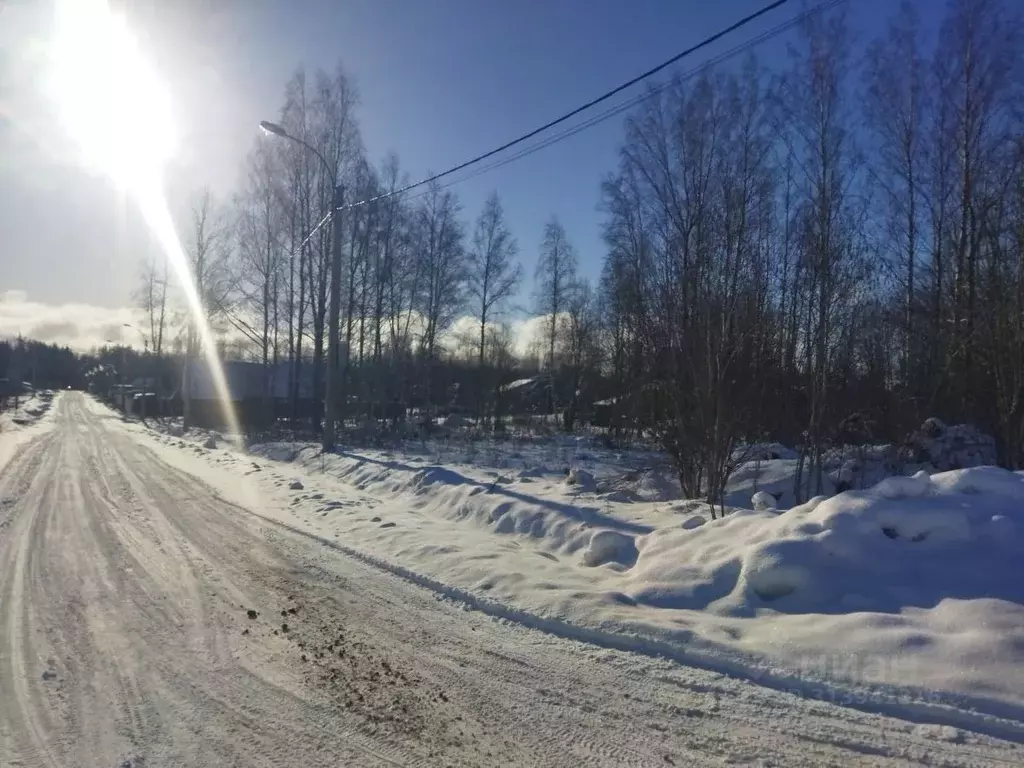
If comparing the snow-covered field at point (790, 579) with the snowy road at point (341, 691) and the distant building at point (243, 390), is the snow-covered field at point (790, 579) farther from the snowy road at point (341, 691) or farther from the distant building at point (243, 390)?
the distant building at point (243, 390)

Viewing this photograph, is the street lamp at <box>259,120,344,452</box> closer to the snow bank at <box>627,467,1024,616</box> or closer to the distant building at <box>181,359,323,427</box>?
the snow bank at <box>627,467,1024,616</box>

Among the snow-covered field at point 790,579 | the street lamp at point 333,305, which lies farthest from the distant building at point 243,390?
the snow-covered field at point 790,579

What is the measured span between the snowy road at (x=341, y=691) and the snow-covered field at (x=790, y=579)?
13.6 inches

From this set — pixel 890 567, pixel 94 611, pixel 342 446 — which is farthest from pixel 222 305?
pixel 890 567

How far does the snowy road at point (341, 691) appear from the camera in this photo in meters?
4.00

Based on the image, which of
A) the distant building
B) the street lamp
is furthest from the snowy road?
the distant building

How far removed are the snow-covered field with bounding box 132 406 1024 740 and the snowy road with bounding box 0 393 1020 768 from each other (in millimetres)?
344

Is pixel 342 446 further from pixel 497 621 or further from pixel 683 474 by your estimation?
pixel 497 621

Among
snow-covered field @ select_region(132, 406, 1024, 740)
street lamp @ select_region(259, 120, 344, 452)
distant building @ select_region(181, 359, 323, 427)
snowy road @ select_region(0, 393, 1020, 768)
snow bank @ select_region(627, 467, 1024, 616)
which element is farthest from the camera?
distant building @ select_region(181, 359, 323, 427)

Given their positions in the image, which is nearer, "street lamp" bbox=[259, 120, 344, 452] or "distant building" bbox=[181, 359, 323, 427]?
"street lamp" bbox=[259, 120, 344, 452]

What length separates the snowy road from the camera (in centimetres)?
400

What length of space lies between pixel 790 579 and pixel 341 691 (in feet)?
12.6

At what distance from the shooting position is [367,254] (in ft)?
109

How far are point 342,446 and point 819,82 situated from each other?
16028 millimetres
